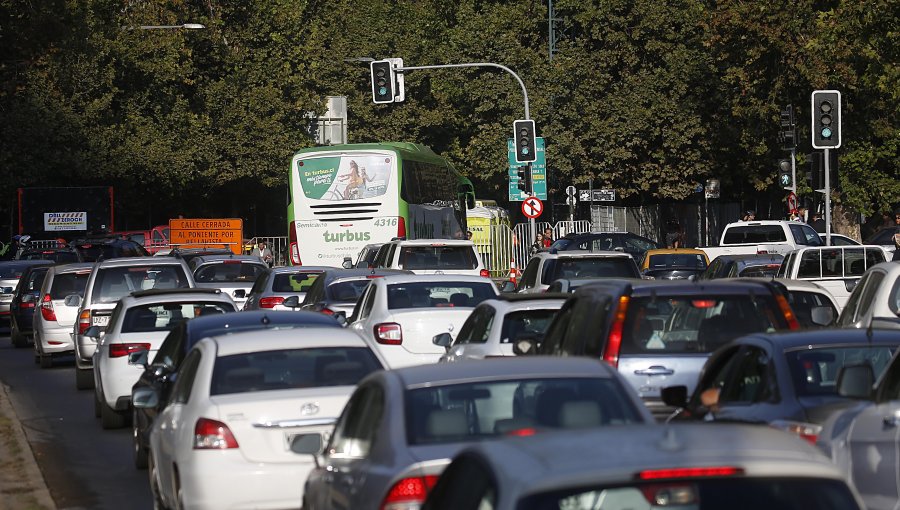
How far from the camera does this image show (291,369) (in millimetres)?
10406

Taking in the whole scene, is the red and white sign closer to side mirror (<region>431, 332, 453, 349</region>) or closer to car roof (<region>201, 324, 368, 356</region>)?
side mirror (<region>431, 332, 453, 349</region>)

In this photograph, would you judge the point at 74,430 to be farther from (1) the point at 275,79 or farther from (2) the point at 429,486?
(1) the point at 275,79

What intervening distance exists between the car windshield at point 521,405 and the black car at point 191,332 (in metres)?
5.04

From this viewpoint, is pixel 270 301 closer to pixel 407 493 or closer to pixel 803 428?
pixel 803 428

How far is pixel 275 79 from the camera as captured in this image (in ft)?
213

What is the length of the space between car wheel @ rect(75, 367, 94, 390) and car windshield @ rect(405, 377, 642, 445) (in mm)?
14650

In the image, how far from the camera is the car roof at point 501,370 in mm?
7492

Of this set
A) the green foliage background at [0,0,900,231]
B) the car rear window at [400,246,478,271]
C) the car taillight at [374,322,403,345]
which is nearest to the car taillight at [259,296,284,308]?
the car rear window at [400,246,478,271]

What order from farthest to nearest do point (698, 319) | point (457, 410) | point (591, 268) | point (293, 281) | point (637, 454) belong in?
point (293, 281) → point (591, 268) → point (698, 319) → point (457, 410) → point (637, 454)

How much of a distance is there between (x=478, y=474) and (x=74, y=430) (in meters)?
13.1

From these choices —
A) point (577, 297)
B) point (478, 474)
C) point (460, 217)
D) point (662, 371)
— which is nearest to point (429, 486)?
point (478, 474)

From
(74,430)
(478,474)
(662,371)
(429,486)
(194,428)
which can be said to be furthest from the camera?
(74,430)

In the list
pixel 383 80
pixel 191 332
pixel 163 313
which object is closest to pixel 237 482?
pixel 191 332

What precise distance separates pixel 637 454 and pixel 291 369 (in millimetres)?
6189
